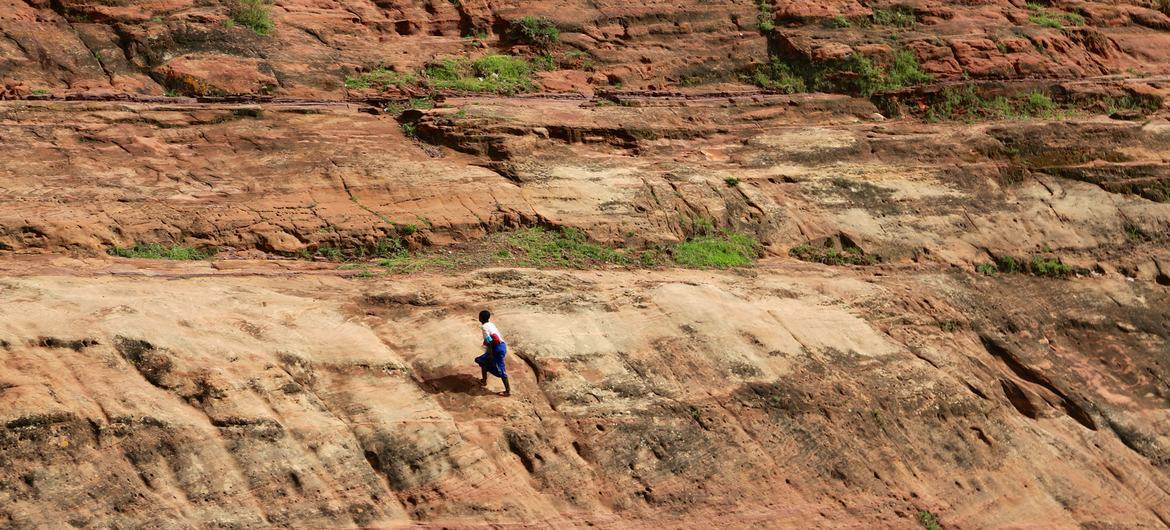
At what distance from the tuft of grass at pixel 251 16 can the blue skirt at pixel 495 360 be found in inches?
364

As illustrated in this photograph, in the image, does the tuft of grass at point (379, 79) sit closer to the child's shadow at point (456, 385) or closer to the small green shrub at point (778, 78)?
the small green shrub at point (778, 78)

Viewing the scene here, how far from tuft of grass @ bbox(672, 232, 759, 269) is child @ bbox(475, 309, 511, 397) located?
14.3 feet

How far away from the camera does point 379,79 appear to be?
17.9 meters

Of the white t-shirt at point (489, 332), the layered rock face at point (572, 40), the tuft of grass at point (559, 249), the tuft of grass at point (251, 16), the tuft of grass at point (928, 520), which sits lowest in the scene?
the tuft of grass at point (928, 520)

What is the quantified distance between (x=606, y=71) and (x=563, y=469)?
9959 mm

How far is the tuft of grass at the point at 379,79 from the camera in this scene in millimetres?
17766

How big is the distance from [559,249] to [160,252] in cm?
476

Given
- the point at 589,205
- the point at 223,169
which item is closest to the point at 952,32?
the point at 589,205

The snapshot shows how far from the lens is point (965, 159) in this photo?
1728 centimetres

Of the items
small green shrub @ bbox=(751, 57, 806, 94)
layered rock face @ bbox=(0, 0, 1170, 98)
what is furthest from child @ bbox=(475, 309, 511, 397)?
small green shrub @ bbox=(751, 57, 806, 94)

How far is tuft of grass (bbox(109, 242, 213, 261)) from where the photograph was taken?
13.1m

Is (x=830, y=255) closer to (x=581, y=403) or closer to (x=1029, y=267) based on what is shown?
(x=1029, y=267)

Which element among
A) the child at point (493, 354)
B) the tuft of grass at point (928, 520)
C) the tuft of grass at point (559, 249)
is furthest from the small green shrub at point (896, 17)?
the child at point (493, 354)

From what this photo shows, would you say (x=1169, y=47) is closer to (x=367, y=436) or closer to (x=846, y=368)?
(x=846, y=368)
